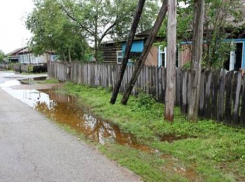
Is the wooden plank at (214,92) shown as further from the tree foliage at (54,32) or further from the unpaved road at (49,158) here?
the tree foliage at (54,32)

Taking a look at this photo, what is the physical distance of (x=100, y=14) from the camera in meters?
17.2

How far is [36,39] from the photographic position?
22.4 m

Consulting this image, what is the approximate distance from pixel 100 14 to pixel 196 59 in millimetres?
11704

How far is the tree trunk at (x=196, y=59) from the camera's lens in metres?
6.64

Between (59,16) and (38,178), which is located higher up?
(59,16)

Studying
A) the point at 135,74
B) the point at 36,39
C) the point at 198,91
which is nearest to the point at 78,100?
the point at 135,74

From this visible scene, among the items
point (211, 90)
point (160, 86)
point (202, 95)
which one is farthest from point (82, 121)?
point (211, 90)

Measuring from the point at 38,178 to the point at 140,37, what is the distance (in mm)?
13256

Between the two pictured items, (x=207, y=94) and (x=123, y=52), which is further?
(x=123, y=52)

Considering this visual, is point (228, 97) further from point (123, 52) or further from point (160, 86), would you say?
point (123, 52)

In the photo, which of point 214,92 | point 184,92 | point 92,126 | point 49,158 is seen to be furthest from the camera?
point 184,92

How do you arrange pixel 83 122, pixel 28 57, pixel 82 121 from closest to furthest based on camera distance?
pixel 83 122 → pixel 82 121 → pixel 28 57

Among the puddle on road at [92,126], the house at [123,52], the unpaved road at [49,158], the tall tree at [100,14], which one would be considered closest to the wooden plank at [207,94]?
the puddle on road at [92,126]

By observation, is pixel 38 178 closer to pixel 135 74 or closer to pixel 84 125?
pixel 84 125
